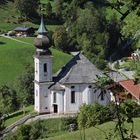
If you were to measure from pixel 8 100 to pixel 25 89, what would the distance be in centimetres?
377

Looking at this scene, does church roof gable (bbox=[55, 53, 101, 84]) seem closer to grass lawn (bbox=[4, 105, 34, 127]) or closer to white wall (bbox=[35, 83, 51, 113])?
white wall (bbox=[35, 83, 51, 113])

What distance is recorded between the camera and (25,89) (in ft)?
173

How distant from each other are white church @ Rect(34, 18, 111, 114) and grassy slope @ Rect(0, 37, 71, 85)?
20.8m

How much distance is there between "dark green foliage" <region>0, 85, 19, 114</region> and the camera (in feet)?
156

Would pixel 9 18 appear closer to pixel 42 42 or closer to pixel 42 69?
pixel 42 42

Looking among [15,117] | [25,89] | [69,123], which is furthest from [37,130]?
[25,89]

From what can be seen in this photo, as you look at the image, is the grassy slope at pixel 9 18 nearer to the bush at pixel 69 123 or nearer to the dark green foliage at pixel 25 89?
the dark green foliage at pixel 25 89

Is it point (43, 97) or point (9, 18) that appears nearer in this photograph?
point (43, 97)

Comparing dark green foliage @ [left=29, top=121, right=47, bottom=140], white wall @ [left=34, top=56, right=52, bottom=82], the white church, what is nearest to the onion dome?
the white church

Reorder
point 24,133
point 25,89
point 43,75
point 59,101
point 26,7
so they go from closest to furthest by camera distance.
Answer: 1. point 24,133
2. point 59,101
3. point 43,75
4. point 25,89
5. point 26,7

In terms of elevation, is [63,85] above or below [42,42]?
below

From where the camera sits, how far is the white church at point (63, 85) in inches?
1692

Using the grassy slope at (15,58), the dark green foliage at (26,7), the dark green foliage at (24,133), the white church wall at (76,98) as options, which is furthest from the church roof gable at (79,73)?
the dark green foliage at (26,7)

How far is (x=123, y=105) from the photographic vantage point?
6.73m
